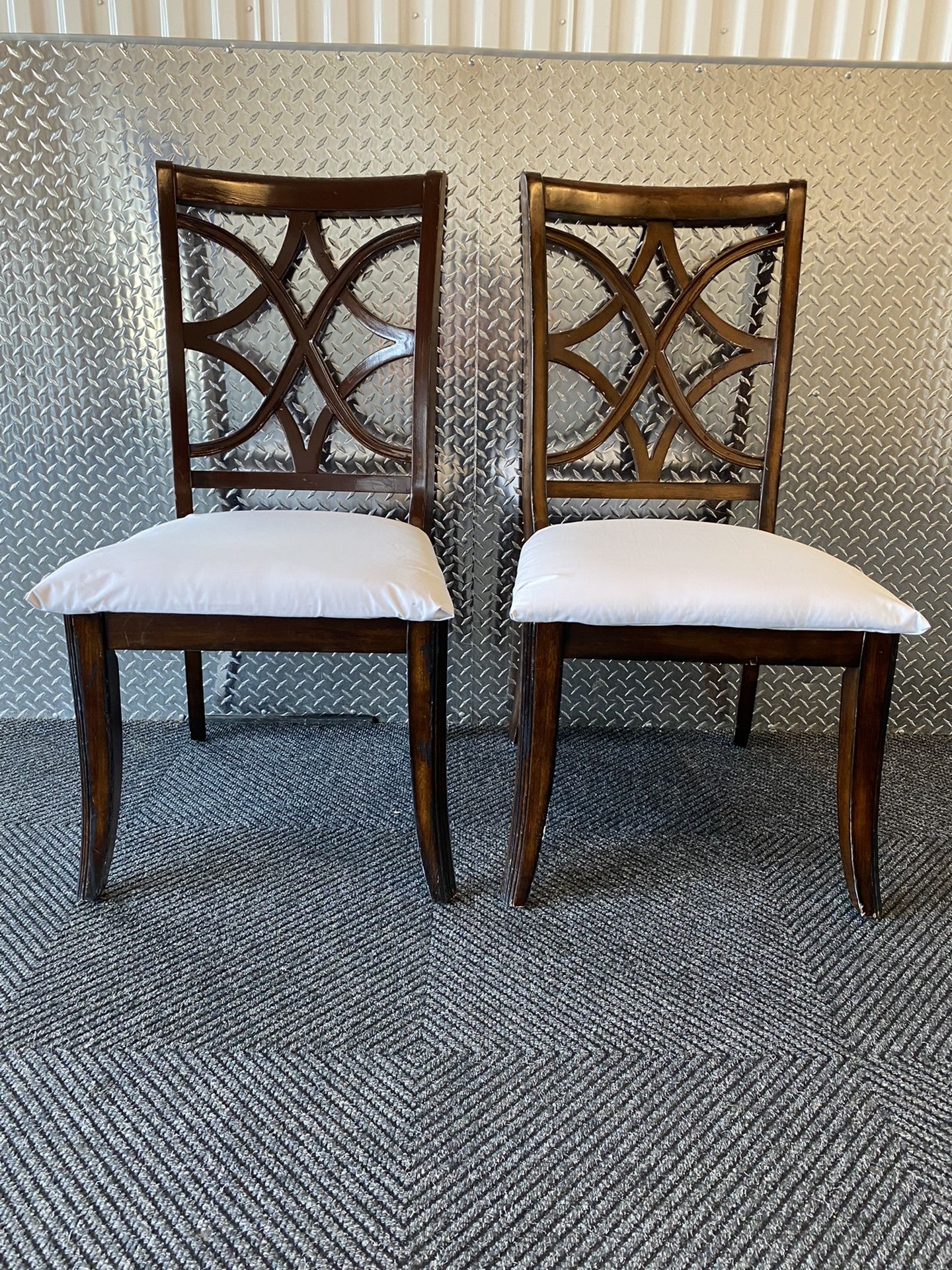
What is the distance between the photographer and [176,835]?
5.06ft

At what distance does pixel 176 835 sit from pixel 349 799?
32 cm

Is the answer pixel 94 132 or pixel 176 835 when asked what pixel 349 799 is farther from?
pixel 94 132

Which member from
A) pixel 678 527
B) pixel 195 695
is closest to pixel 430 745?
pixel 678 527

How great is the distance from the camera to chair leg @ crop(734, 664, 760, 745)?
1891 millimetres

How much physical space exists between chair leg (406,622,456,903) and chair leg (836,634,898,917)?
0.61m

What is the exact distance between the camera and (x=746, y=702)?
6.29ft

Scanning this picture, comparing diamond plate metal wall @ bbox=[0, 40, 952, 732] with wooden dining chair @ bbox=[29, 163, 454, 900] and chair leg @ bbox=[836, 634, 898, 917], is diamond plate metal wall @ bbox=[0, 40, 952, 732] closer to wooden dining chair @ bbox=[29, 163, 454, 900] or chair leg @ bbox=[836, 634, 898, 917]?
wooden dining chair @ bbox=[29, 163, 454, 900]

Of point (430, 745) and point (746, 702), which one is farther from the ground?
point (430, 745)

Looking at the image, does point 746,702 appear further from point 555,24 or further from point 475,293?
point 555,24

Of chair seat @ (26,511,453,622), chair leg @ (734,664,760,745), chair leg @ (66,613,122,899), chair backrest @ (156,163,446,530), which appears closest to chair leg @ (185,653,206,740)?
chair backrest @ (156,163,446,530)

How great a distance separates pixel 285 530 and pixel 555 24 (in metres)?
1.23

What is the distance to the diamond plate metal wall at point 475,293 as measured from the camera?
179 cm

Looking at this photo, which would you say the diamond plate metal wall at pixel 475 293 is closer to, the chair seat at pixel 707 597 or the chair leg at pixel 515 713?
the chair leg at pixel 515 713

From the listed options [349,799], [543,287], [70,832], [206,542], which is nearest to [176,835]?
[70,832]
